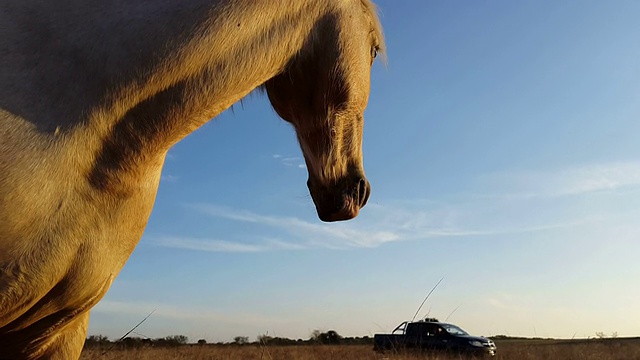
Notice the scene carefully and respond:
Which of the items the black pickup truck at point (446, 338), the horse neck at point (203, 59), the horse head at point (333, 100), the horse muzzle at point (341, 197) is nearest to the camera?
the horse neck at point (203, 59)

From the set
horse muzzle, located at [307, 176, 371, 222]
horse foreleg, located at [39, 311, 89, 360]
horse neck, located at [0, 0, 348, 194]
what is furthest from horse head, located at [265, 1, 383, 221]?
horse foreleg, located at [39, 311, 89, 360]

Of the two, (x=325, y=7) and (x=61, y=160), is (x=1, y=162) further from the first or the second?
(x=325, y=7)

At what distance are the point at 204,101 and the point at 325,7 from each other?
0.56 metres

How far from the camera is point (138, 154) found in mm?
1776

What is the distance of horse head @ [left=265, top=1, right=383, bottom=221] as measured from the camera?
85.6 inches

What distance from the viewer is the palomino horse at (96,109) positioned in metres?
1.55

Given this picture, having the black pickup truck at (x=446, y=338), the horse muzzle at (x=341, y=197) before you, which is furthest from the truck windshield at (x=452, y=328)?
the horse muzzle at (x=341, y=197)

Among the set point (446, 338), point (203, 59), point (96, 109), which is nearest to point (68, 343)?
point (96, 109)

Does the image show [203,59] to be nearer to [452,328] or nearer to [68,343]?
[68,343]

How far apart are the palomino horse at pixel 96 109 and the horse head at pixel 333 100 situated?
13mm

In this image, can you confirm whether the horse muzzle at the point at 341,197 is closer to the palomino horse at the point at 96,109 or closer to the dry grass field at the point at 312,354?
the palomino horse at the point at 96,109

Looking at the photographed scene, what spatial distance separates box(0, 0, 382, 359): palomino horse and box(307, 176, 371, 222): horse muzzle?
1.62 feet

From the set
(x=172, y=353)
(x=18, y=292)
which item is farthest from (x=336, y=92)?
(x=172, y=353)

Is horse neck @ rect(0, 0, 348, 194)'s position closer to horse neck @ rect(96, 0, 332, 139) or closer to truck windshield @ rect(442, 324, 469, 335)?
horse neck @ rect(96, 0, 332, 139)
